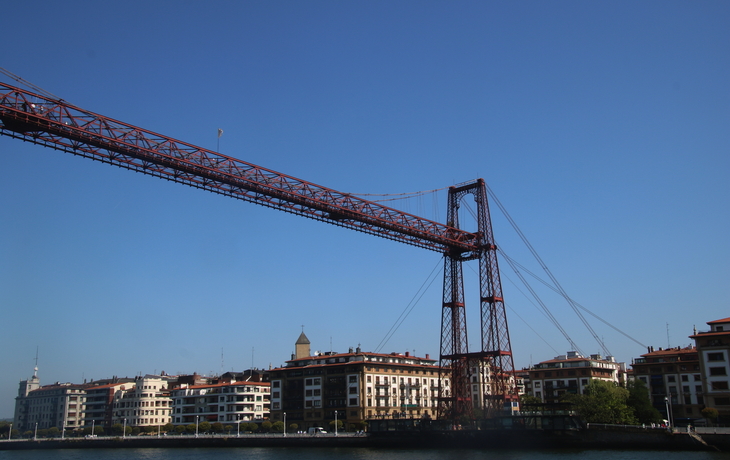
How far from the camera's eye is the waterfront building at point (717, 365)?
64.6m

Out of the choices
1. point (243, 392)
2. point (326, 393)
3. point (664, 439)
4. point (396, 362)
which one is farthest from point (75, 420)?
point (664, 439)

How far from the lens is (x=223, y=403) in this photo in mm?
103875

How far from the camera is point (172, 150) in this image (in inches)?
1718

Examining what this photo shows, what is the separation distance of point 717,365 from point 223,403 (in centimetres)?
7125

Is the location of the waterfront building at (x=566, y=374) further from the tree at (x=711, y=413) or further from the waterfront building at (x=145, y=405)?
the waterfront building at (x=145, y=405)

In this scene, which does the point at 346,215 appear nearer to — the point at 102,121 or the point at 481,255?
the point at 481,255

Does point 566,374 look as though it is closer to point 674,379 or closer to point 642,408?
point 674,379

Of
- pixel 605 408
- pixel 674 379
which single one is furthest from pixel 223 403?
pixel 674 379

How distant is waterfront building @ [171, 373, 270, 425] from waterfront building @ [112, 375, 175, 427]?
4889 mm

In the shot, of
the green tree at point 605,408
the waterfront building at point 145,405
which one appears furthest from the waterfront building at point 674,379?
the waterfront building at point 145,405

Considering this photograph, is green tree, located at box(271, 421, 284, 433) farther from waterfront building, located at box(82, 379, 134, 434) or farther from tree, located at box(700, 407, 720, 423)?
tree, located at box(700, 407, 720, 423)

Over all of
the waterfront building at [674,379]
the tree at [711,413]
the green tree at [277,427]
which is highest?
the waterfront building at [674,379]

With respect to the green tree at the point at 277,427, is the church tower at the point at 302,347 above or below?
above

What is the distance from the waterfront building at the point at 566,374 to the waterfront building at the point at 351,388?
49.7 feet
